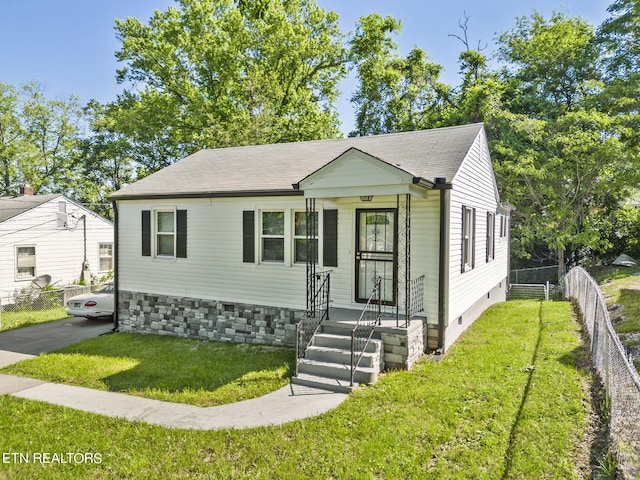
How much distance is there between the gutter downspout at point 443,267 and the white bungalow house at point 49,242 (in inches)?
583

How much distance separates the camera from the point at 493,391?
575 centimetres

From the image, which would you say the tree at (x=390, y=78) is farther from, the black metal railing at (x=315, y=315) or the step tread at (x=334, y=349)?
the step tread at (x=334, y=349)

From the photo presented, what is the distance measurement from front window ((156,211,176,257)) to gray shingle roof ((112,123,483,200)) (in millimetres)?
614

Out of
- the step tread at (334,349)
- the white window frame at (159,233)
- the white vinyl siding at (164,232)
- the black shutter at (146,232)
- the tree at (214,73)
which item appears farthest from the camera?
the tree at (214,73)

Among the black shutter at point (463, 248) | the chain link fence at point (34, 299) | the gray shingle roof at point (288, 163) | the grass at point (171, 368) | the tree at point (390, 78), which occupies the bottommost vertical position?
the grass at point (171, 368)

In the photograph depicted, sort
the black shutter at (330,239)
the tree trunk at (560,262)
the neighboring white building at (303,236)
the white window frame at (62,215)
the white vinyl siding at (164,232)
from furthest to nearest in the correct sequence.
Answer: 1. the tree trunk at (560,262)
2. the white window frame at (62,215)
3. the white vinyl siding at (164,232)
4. the black shutter at (330,239)
5. the neighboring white building at (303,236)

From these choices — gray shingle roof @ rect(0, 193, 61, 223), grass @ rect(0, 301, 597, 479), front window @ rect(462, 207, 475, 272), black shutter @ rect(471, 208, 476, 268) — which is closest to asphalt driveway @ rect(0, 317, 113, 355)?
grass @ rect(0, 301, 597, 479)

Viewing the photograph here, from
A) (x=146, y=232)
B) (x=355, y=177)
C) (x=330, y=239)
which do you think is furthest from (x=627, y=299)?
(x=146, y=232)

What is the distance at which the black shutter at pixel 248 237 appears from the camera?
30.8ft

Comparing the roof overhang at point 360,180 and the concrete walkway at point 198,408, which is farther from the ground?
the roof overhang at point 360,180

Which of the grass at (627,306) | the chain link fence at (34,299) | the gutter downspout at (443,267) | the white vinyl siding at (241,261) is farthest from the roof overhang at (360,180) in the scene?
the chain link fence at (34,299)

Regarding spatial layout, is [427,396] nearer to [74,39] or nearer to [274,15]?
[74,39]

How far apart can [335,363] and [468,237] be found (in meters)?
4.68

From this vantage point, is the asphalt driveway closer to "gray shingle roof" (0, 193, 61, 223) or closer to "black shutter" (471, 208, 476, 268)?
"gray shingle roof" (0, 193, 61, 223)
